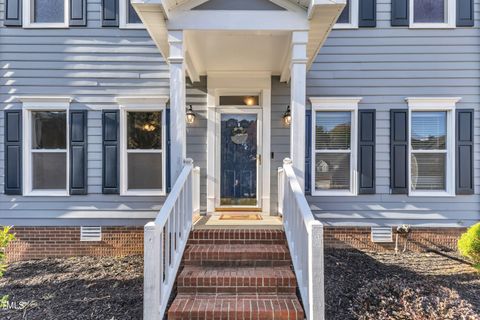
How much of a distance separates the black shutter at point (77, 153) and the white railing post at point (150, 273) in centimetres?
340

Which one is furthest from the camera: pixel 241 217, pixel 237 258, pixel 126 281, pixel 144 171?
pixel 144 171

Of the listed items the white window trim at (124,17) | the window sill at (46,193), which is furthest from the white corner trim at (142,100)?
the window sill at (46,193)

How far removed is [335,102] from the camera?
5.66 m

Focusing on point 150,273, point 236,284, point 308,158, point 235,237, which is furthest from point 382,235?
point 150,273

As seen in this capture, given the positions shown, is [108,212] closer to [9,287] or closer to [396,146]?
[9,287]

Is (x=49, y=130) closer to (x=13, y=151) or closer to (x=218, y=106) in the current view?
(x=13, y=151)

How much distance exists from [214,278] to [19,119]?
453 centimetres

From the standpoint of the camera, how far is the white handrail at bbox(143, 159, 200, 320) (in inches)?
110

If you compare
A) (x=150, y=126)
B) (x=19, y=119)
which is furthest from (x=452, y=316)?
(x=19, y=119)

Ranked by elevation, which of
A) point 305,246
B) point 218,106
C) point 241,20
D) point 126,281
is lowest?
point 126,281

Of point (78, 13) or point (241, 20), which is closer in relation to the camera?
point (241, 20)

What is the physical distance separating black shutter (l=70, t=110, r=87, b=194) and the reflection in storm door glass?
7.77 ft

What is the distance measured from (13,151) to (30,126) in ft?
1.64

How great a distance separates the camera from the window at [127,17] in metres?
5.64
